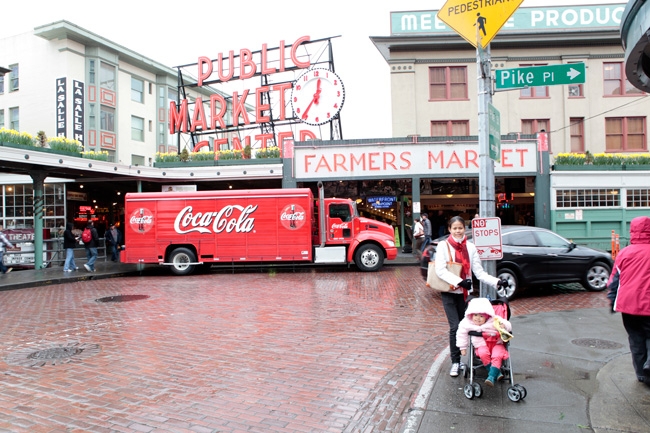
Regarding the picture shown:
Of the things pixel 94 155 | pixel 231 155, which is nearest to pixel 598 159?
pixel 231 155

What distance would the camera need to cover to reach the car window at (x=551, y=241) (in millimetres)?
10766

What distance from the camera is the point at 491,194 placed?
17.5ft

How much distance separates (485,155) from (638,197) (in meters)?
→ 20.5

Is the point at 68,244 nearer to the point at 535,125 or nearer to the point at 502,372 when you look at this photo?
the point at 502,372

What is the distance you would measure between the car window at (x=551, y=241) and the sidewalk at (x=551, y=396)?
446 centimetres

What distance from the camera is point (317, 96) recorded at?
81.8ft

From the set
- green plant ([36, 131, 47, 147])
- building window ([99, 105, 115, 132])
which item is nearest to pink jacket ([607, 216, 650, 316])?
green plant ([36, 131, 47, 147])

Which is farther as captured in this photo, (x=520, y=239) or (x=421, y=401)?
(x=520, y=239)

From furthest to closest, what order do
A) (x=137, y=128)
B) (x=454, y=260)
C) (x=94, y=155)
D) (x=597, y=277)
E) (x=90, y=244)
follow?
(x=137, y=128)
(x=94, y=155)
(x=90, y=244)
(x=597, y=277)
(x=454, y=260)

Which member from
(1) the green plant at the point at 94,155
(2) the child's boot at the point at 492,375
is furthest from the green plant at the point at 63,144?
(2) the child's boot at the point at 492,375

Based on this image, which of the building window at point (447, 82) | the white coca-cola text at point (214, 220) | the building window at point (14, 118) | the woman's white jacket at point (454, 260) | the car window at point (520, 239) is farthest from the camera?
the building window at point (14, 118)

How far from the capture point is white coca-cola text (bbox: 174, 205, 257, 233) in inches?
630

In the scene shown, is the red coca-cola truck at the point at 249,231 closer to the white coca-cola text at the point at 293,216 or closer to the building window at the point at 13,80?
the white coca-cola text at the point at 293,216

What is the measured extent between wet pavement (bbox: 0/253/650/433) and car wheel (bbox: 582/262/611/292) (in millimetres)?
342
